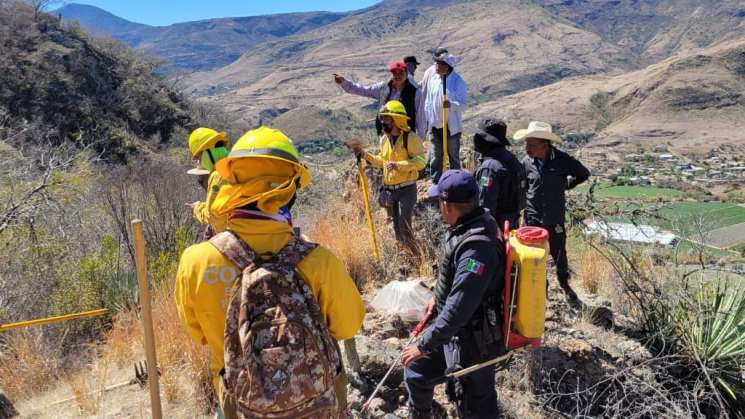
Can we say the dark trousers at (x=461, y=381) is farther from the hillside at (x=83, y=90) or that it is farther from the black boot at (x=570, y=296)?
the hillside at (x=83, y=90)

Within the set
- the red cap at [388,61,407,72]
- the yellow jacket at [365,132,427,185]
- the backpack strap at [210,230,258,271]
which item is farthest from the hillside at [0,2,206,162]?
the backpack strap at [210,230,258,271]

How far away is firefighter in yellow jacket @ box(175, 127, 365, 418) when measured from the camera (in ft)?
6.10

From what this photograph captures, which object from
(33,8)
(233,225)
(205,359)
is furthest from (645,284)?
(33,8)

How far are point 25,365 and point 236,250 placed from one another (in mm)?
3479

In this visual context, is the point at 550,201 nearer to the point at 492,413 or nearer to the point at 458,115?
the point at 458,115

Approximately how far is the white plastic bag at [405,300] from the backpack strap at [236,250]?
2.85 meters

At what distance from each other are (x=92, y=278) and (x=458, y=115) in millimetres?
4733

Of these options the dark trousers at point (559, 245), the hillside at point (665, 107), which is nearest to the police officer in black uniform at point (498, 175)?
the dark trousers at point (559, 245)

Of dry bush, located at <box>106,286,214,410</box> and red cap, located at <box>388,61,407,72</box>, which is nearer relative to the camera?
dry bush, located at <box>106,286,214,410</box>

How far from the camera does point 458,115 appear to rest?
6.03m

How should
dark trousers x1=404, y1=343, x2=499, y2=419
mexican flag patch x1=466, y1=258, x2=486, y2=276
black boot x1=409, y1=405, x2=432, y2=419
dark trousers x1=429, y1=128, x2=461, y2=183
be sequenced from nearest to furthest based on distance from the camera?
mexican flag patch x1=466, y1=258, x2=486, y2=276, dark trousers x1=404, y1=343, x2=499, y2=419, black boot x1=409, y1=405, x2=432, y2=419, dark trousers x1=429, y1=128, x2=461, y2=183

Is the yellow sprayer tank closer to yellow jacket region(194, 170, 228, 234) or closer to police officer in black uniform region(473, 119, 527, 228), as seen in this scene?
police officer in black uniform region(473, 119, 527, 228)

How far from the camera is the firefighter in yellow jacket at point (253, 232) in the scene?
1.86 m

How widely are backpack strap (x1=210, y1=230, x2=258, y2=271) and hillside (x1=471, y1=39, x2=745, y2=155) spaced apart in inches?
2677
